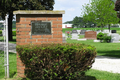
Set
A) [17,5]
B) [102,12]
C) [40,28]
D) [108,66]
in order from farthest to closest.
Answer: [102,12], [17,5], [108,66], [40,28]

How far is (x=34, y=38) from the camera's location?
16.6 ft

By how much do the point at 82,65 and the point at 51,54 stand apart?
741 mm

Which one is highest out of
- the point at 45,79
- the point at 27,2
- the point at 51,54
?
the point at 27,2

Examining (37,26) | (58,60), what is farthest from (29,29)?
(58,60)

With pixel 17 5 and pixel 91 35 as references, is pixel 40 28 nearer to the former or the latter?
pixel 17 5

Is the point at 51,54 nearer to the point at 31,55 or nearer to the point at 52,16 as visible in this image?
the point at 31,55

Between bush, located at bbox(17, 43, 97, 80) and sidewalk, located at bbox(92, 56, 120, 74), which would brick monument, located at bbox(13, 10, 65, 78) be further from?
sidewalk, located at bbox(92, 56, 120, 74)

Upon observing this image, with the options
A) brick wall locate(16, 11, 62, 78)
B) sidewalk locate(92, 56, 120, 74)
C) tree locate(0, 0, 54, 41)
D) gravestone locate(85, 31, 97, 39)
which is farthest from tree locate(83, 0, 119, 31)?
brick wall locate(16, 11, 62, 78)

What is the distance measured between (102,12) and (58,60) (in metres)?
36.8

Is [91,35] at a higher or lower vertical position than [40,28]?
lower

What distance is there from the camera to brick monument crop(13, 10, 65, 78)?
5031 millimetres

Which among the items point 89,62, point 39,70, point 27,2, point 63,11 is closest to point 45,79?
point 39,70

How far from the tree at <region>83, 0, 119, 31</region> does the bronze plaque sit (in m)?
35.3

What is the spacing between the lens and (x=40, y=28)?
500 centimetres
